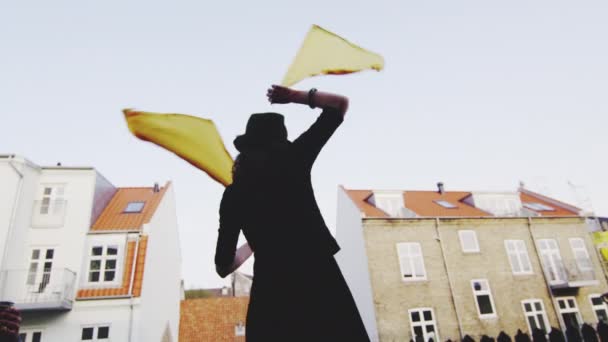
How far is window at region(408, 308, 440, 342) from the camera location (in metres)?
22.7

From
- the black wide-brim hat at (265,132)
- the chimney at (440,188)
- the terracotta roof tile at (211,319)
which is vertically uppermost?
the chimney at (440,188)

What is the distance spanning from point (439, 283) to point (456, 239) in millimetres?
3270

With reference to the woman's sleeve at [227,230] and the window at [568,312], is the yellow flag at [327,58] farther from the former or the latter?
the window at [568,312]

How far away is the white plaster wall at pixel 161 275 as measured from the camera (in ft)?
67.7

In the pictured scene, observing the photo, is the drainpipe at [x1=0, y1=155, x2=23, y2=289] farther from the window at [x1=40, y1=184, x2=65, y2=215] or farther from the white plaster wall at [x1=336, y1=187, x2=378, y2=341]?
the white plaster wall at [x1=336, y1=187, x2=378, y2=341]

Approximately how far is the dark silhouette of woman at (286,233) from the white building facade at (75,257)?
1938 cm

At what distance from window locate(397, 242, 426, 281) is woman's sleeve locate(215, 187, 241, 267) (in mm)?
23666

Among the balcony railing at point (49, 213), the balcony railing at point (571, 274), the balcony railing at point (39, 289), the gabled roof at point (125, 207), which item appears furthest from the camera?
the balcony railing at point (571, 274)

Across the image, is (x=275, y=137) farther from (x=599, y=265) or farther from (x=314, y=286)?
(x=599, y=265)

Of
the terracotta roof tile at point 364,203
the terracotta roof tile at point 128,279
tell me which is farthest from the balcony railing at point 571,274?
the terracotta roof tile at point 128,279

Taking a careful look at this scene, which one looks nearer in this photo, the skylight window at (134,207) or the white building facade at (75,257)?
the white building facade at (75,257)

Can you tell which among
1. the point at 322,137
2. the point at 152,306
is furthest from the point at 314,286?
the point at 152,306

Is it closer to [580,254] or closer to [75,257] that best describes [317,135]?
[75,257]

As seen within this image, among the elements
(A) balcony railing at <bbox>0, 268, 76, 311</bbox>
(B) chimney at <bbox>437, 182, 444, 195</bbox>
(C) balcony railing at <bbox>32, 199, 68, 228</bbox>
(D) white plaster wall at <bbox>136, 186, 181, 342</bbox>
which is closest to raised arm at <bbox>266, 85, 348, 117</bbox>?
(D) white plaster wall at <bbox>136, 186, 181, 342</bbox>
